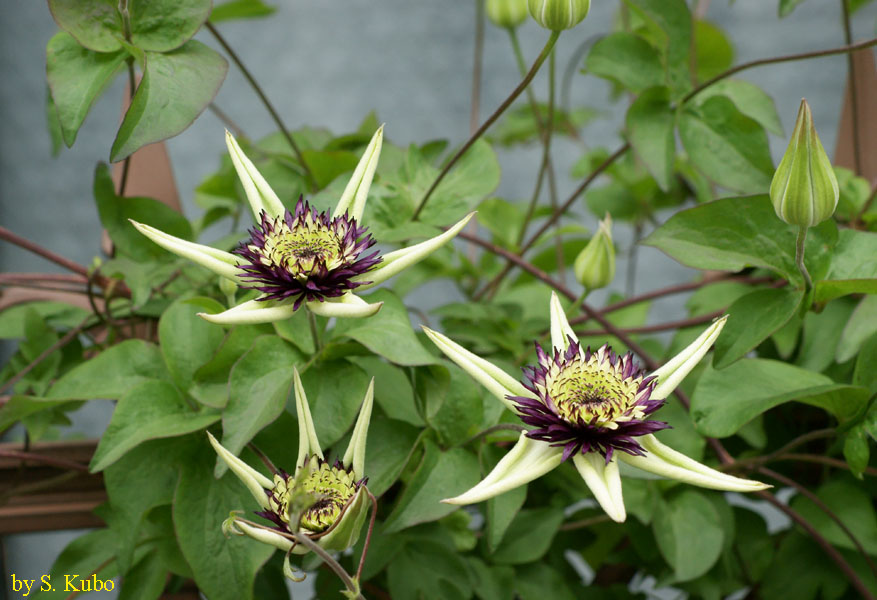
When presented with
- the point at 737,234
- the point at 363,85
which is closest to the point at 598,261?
the point at 737,234

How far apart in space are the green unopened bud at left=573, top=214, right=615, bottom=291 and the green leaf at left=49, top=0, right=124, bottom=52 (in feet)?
0.53

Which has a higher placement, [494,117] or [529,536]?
[494,117]

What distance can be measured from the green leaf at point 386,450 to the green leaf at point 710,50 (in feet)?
0.86

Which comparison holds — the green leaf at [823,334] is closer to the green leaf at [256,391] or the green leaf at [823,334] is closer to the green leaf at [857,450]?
the green leaf at [857,450]

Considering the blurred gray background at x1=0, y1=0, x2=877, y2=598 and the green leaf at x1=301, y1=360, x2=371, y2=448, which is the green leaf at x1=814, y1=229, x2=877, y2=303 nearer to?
the green leaf at x1=301, y1=360, x2=371, y2=448

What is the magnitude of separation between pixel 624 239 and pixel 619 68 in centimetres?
53

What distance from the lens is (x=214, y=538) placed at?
0.23m

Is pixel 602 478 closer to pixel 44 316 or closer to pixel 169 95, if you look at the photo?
pixel 169 95

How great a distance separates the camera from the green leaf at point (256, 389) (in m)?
0.21

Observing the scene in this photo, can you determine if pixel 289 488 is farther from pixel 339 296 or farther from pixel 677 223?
pixel 677 223

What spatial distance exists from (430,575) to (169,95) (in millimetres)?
172

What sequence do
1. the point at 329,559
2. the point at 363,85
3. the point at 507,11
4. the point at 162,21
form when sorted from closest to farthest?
1. the point at 329,559
2. the point at 162,21
3. the point at 507,11
4. the point at 363,85

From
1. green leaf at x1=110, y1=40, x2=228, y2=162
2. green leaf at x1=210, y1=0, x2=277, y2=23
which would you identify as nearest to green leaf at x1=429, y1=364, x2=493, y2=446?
green leaf at x1=110, y1=40, x2=228, y2=162

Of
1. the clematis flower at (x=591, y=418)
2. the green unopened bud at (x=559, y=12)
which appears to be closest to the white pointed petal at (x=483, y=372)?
the clematis flower at (x=591, y=418)
